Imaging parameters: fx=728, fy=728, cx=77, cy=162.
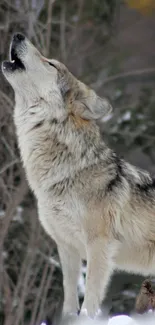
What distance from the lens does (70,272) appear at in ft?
20.7

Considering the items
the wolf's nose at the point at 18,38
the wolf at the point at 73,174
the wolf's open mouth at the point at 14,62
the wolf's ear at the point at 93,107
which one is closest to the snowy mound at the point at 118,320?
the wolf at the point at 73,174

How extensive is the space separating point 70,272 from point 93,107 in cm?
144

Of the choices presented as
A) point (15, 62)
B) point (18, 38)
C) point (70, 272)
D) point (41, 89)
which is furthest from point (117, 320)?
point (18, 38)

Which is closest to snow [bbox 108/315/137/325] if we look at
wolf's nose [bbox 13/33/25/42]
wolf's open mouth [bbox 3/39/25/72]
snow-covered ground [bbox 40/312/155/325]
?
snow-covered ground [bbox 40/312/155/325]

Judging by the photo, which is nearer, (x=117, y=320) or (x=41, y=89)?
(x=117, y=320)

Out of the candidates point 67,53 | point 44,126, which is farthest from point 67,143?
point 67,53

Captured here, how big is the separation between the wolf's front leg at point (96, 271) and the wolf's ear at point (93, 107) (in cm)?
105

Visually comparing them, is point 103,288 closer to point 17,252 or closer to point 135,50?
point 17,252

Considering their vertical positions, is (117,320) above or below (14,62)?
below

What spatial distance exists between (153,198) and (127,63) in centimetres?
1435

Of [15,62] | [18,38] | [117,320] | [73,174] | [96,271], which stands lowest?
[96,271]

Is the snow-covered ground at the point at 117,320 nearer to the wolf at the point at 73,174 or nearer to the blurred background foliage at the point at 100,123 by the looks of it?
the wolf at the point at 73,174

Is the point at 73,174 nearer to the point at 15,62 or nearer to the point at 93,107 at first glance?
the point at 93,107

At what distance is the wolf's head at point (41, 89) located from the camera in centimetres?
612
